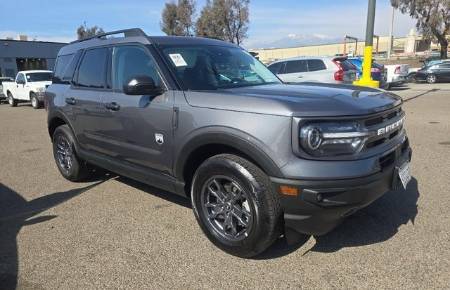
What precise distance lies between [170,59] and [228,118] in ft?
3.59

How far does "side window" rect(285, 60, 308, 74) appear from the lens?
47.1ft

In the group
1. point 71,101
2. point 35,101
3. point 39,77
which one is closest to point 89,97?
point 71,101

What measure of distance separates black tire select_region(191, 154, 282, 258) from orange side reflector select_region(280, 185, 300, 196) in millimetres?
107

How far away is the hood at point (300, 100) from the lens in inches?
125

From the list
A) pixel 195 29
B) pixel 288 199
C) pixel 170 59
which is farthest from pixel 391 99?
pixel 195 29

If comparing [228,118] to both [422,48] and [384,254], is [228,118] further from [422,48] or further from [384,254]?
[422,48]

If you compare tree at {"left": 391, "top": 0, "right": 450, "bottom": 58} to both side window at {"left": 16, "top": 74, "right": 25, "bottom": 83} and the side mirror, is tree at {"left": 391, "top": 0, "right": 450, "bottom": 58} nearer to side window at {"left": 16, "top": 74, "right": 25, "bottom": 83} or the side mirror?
side window at {"left": 16, "top": 74, "right": 25, "bottom": 83}

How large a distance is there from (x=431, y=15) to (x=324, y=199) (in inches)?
1809

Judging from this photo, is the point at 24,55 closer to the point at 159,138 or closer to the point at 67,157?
the point at 67,157

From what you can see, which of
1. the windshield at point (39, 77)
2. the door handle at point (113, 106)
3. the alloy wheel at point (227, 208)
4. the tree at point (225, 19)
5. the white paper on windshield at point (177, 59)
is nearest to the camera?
the alloy wheel at point (227, 208)

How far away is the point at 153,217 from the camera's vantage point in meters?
4.65

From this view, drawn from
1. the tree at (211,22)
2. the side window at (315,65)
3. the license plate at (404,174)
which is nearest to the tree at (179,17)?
the tree at (211,22)

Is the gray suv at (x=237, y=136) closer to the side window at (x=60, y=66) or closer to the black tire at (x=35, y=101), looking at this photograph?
the side window at (x=60, y=66)

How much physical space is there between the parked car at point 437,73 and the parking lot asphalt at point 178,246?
23.8 metres
